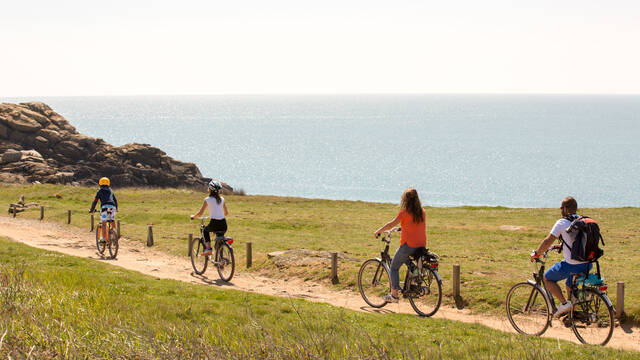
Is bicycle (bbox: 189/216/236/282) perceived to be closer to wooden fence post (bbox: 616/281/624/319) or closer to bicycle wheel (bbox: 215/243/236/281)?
bicycle wheel (bbox: 215/243/236/281)

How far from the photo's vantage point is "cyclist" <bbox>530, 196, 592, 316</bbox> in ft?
34.1

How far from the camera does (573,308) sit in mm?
10953

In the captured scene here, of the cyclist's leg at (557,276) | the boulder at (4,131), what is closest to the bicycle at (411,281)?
the cyclist's leg at (557,276)

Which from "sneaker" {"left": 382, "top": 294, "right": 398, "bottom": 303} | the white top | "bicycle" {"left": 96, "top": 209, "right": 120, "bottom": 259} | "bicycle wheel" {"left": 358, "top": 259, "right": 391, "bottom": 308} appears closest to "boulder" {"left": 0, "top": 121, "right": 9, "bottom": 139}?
"bicycle" {"left": 96, "top": 209, "right": 120, "bottom": 259}

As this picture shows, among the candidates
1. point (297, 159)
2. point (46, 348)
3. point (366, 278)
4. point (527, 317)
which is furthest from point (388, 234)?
point (297, 159)

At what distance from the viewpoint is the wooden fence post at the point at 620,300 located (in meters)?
12.9

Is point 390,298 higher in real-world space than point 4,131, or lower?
lower

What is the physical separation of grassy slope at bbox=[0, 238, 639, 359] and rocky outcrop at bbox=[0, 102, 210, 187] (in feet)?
205

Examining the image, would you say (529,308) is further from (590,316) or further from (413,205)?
(413,205)

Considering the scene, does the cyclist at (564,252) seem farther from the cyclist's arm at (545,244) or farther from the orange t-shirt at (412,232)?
the orange t-shirt at (412,232)

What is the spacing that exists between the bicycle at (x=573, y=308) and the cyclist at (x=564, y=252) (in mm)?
141

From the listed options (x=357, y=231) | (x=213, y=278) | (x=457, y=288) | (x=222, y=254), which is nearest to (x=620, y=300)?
(x=457, y=288)

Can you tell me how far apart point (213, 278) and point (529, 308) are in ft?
34.2

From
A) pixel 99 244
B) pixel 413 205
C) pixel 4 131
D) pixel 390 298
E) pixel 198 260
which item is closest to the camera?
pixel 413 205
